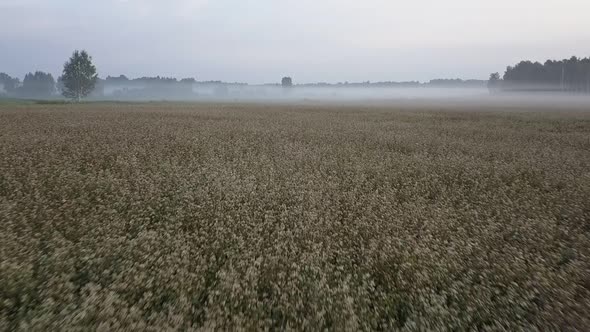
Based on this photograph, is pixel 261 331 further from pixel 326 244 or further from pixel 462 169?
pixel 462 169

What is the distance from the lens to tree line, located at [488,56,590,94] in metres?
111

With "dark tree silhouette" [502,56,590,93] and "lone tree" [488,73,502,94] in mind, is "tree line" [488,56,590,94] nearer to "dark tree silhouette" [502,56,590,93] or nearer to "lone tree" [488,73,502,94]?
"dark tree silhouette" [502,56,590,93]

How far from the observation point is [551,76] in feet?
397

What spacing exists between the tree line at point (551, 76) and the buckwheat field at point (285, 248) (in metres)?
141

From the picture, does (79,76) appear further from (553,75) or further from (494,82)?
(494,82)

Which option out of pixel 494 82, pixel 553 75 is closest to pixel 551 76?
pixel 553 75

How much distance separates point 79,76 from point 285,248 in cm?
10091

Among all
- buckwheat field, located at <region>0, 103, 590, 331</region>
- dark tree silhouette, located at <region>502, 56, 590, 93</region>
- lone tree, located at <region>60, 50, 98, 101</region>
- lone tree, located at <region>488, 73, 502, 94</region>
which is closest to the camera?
buckwheat field, located at <region>0, 103, 590, 331</region>

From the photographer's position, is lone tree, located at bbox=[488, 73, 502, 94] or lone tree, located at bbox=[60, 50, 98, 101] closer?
lone tree, located at bbox=[60, 50, 98, 101]

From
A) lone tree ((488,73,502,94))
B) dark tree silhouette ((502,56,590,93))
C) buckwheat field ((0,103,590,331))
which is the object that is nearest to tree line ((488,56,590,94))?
dark tree silhouette ((502,56,590,93))

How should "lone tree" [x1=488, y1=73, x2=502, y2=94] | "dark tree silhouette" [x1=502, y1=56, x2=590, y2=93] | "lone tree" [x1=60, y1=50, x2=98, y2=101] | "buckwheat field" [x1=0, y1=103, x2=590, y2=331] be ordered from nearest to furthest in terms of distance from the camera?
"buckwheat field" [x1=0, y1=103, x2=590, y2=331]
"lone tree" [x1=60, y1=50, x2=98, y2=101]
"dark tree silhouette" [x1=502, y1=56, x2=590, y2=93]
"lone tree" [x1=488, y1=73, x2=502, y2=94]

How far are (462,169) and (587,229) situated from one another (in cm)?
346

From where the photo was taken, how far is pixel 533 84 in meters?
125

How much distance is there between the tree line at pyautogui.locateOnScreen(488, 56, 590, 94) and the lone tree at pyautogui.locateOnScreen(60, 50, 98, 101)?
490ft
